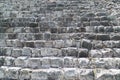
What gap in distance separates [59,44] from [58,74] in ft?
3.98

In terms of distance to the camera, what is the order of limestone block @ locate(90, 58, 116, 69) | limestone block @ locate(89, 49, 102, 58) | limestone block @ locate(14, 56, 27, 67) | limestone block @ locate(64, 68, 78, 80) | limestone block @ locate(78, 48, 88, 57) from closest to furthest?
limestone block @ locate(64, 68, 78, 80)
limestone block @ locate(90, 58, 116, 69)
limestone block @ locate(14, 56, 27, 67)
limestone block @ locate(89, 49, 102, 58)
limestone block @ locate(78, 48, 88, 57)

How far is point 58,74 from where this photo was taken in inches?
117

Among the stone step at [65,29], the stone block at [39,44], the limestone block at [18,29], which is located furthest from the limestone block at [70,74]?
the limestone block at [18,29]

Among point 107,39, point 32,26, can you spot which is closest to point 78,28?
point 107,39

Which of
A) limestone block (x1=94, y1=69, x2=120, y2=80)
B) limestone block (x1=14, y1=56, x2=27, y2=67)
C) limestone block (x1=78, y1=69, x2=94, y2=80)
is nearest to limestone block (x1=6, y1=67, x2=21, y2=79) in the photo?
limestone block (x1=14, y1=56, x2=27, y2=67)

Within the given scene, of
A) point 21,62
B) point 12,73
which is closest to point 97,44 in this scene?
point 21,62

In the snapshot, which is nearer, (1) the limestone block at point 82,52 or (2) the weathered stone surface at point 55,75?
(2) the weathered stone surface at point 55,75

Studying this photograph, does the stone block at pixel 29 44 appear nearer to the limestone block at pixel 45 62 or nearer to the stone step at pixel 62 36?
the stone step at pixel 62 36

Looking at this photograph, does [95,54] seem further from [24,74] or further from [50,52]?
[24,74]

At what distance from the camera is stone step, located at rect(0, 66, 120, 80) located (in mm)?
2793

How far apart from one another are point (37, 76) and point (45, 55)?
77 cm

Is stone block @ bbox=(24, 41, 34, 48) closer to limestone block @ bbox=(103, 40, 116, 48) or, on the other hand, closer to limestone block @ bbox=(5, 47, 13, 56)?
limestone block @ bbox=(5, 47, 13, 56)

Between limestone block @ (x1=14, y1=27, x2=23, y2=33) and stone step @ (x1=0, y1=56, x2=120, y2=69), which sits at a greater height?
limestone block @ (x1=14, y1=27, x2=23, y2=33)

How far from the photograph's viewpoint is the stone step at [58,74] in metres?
2.79
